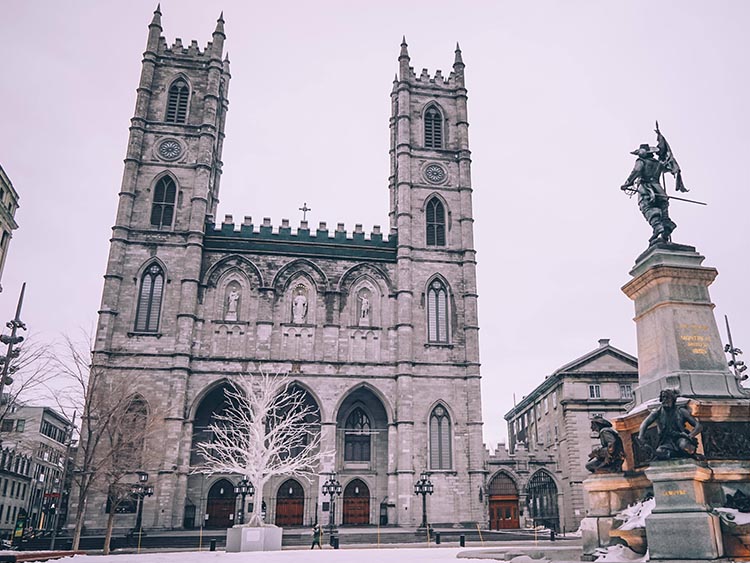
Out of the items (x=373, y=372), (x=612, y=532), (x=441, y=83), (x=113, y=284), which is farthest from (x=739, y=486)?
(x=441, y=83)

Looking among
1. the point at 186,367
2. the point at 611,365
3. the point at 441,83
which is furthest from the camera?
the point at 441,83

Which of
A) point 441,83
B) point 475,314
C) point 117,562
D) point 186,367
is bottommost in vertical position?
point 117,562

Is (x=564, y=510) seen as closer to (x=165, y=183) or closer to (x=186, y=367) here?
(x=186, y=367)

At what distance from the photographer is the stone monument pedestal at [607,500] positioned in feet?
36.6

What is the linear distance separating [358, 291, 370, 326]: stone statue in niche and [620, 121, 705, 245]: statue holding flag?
28.1 m

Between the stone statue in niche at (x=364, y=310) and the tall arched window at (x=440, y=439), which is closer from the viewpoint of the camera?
the tall arched window at (x=440, y=439)

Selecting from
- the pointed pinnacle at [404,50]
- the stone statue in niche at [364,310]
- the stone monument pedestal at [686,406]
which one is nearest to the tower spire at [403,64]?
the pointed pinnacle at [404,50]

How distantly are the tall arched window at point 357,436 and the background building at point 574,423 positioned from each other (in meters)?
8.25

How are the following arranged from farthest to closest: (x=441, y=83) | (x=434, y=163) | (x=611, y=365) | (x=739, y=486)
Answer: (x=441, y=83)
(x=434, y=163)
(x=611, y=365)
(x=739, y=486)

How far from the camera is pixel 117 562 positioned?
1517cm

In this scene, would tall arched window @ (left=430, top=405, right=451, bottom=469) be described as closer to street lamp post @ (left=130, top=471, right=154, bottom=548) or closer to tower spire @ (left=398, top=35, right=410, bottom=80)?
street lamp post @ (left=130, top=471, right=154, bottom=548)

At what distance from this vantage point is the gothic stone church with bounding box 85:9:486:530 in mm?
36938

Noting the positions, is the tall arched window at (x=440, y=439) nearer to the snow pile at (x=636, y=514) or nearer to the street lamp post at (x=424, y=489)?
the street lamp post at (x=424, y=489)

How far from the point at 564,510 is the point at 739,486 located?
107ft
